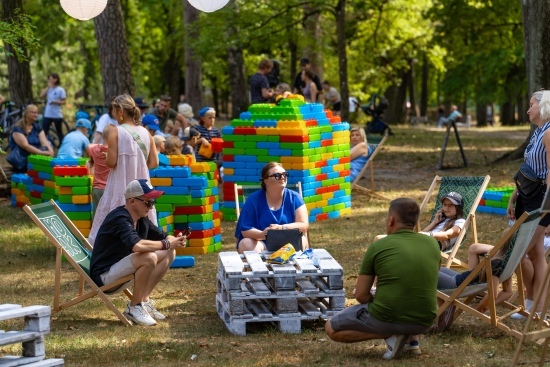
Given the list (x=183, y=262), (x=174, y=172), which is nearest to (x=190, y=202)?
(x=174, y=172)

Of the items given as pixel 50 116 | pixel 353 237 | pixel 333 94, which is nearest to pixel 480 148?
pixel 333 94

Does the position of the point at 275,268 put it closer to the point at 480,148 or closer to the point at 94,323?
the point at 94,323

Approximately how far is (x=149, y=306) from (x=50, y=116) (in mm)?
12739

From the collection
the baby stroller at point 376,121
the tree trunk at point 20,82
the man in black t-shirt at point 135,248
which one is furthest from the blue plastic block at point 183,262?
the baby stroller at point 376,121

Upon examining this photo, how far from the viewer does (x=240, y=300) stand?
22.9 feet

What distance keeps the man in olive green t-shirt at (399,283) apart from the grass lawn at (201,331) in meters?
0.23

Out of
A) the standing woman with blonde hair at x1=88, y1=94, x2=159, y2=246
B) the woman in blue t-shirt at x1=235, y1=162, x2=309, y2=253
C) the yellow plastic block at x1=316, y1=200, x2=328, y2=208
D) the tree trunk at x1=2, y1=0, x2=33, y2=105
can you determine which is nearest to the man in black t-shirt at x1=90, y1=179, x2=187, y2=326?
the woman in blue t-shirt at x1=235, y1=162, x2=309, y2=253

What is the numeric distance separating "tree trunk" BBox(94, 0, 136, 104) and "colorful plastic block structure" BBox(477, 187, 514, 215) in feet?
21.5

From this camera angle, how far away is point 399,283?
20.0ft

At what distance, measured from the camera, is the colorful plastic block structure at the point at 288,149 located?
12.6 metres

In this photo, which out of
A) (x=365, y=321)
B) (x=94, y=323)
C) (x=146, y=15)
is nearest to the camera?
(x=365, y=321)

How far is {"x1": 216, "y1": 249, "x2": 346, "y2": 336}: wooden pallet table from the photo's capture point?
701 cm

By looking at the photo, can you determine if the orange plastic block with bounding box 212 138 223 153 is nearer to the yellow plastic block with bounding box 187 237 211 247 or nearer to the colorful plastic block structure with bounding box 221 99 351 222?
the colorful plastic block structure with bounding box 221 99 351 222

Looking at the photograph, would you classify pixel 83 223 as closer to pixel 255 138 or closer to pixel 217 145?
pixel 255 138
